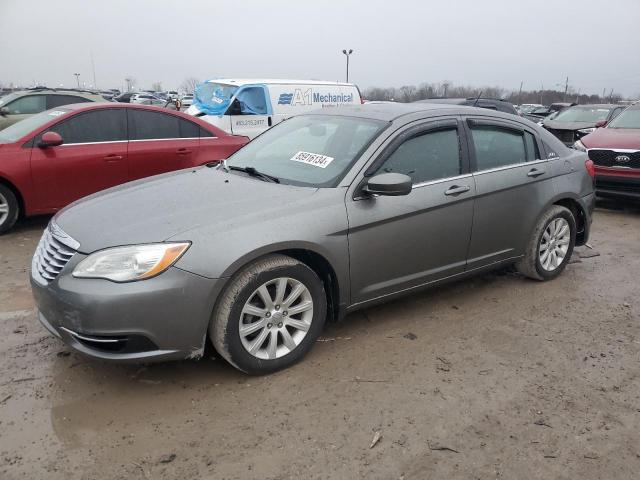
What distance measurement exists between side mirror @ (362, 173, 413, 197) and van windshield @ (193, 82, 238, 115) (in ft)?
25.2

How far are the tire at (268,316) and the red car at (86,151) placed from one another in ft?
13.1

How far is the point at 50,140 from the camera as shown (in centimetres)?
582

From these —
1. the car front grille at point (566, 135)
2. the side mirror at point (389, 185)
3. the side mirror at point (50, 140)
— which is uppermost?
the side mirror at point (50, 140)

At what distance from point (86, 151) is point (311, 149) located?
353 centimetres

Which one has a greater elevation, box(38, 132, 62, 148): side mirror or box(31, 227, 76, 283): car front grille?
box(38, 132, 62, 148): side mirror

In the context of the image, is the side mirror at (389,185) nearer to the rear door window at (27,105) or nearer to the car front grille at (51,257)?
the car front grille at (51,257)

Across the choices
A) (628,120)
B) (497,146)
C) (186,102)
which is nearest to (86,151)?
(497,146)

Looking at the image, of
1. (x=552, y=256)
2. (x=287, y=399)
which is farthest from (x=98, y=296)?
(x=552, y=256)

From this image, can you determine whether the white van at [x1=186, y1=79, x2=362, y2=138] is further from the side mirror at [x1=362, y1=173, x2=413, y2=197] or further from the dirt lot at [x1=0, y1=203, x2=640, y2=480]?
the side mirror at [x1=362, y1=173, x2=413, y2=197]

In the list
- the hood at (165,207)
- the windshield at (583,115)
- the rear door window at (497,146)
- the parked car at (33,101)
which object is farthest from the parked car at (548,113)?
the hood at (165,207)

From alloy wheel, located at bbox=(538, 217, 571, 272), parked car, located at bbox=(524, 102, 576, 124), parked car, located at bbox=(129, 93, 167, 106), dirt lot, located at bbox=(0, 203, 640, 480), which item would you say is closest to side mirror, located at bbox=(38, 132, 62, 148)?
dirt lot, located at bbox=(0, 203, 640, 480)

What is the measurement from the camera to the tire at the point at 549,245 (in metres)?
4.59

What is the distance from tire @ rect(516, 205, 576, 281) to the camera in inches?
181

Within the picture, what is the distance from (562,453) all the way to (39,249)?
319cm
